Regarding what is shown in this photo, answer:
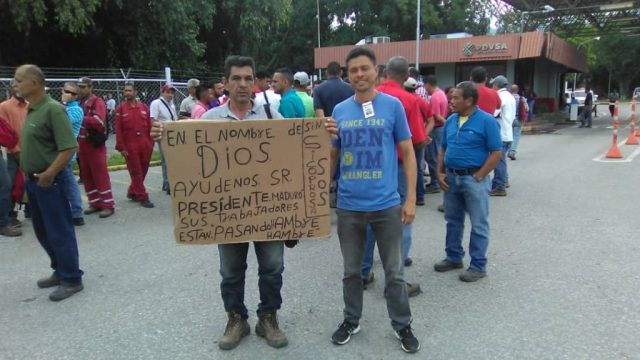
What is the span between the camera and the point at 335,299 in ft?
13.7

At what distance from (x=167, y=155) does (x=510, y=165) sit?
9.58m

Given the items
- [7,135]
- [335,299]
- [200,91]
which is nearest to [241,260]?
[335,299]

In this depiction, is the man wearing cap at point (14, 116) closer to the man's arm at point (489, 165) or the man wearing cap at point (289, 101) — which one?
the man wearing cap at point (289, 101)

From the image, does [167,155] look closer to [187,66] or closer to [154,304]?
[154,304]

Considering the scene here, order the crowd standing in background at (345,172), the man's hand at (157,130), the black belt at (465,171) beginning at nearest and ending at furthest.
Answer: the man's hand at (157,130), the crowd standing in background at (345,172), the black belt at (465,171)

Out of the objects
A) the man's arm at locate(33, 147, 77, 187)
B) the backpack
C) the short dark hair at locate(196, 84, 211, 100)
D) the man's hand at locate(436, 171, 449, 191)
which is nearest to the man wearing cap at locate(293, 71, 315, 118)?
the short dark hair at locate(196, 84, 211, 100)

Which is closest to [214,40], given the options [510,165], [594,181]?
[510,165]

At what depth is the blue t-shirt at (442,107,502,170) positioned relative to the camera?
455cm

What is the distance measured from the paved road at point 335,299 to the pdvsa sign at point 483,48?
1919 centimetres

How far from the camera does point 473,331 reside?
11.8ft

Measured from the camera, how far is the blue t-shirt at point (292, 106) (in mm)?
6238

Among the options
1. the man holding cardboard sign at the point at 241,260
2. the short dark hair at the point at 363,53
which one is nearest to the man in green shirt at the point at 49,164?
the man holding cardboard sign at the point at 241,260

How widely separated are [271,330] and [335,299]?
833mm

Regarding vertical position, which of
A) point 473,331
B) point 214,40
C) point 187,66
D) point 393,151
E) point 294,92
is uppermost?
point 214,40
